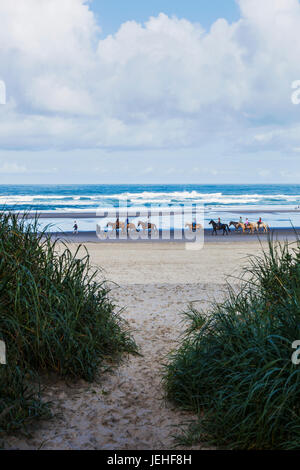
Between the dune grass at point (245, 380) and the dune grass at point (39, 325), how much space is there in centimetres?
91

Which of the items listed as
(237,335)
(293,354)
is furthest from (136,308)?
(293,354)

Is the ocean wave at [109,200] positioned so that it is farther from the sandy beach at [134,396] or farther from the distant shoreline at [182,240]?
the sandy beach at [134,396]

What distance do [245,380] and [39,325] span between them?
184 centimetres

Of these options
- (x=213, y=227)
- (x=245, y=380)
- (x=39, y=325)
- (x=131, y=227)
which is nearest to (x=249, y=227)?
(x=213, y=227)

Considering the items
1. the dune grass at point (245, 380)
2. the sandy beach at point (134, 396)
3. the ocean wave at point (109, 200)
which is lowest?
the sandy beach at point (134, 396)

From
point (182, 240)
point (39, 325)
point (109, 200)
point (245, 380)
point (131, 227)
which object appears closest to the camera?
point (245, 380)

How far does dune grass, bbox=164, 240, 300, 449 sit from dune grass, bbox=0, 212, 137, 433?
Result: 909 mm

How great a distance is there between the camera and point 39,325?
3.87 m

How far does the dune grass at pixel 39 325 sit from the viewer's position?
3.44m

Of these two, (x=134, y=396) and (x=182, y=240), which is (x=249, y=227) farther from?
(x=134, y=396)

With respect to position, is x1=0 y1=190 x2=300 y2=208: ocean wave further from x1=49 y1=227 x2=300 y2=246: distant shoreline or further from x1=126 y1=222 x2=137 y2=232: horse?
x1=49 y1=227 x2=300 y2=246: distant shoreline

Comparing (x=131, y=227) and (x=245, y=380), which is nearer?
(x=245, y=380)

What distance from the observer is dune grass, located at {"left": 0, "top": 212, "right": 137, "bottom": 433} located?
3441 mm

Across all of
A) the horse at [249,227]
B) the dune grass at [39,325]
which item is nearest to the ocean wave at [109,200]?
the horse at [249,227]
